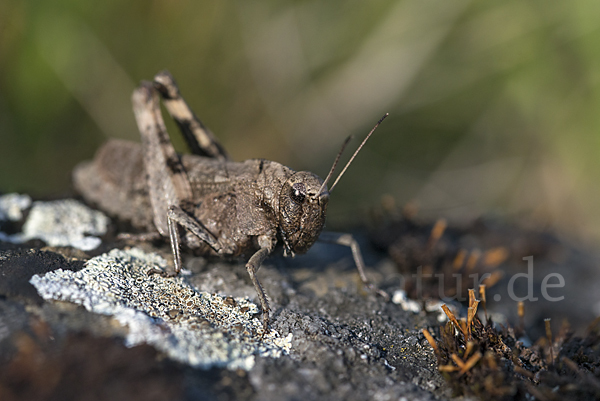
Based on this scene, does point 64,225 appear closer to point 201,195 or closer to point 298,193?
point 201,195

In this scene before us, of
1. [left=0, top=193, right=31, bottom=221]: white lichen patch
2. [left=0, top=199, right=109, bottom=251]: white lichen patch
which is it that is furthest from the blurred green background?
[left=0, top=199, right=109, bottom=251]: white lichen patch

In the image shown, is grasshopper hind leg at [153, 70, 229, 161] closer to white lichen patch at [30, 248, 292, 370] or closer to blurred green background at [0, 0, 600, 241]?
white lichen patch at [30, 248, 292, 370]

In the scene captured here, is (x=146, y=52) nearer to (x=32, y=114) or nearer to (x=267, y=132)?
(x=32, y=114)

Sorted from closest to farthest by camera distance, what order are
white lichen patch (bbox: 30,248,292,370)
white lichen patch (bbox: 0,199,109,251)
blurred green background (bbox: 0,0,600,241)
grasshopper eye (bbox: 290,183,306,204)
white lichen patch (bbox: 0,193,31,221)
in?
white lichen patch (bbox: 30,248,292,370)
grasshopper eye (bbox: 290,183,306,204)
white lichen patch (bbox: 0,199,109,251)
white lichen patch (bbox: 0,193,31,221)
blurred green background (bbox: 0,0,600,241)

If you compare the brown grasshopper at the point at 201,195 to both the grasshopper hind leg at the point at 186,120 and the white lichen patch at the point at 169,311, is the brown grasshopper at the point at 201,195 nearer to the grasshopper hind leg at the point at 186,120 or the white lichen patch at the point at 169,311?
the grasshopper hind leg at the point at 186,120

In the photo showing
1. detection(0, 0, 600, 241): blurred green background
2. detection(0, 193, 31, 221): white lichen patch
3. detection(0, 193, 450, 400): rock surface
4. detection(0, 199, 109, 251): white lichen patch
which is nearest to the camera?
detection(0, 193, 450, 400): rock surface

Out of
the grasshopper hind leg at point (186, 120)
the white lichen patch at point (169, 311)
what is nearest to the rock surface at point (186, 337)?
the white lichen patch at point (169, 311)
